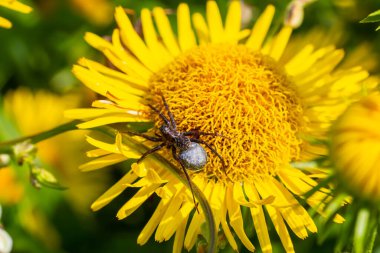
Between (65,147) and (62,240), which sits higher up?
(65,147)

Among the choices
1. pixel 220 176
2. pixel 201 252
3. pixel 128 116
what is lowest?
pixel 201 252

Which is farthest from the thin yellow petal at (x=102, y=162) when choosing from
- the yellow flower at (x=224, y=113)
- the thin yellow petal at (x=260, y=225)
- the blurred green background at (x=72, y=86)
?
the blurred green background at (x=72, y=86)

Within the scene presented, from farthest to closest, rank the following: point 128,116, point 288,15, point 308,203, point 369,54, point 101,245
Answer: point 369,54 < point 101,245 < point 288,15 < point 128,116 < point 308,203

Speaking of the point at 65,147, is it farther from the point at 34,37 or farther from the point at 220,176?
the point at 220,176

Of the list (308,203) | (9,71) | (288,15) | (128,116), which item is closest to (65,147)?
(9,71)

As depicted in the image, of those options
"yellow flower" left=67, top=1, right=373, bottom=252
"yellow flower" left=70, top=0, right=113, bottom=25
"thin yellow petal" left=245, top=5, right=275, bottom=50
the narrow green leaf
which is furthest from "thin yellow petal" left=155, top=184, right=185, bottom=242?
"yellow flower" left=70, top=0, right=113, bottom=25

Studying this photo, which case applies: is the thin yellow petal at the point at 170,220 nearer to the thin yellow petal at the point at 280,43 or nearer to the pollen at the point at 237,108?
the pollen at the point at 237,108
